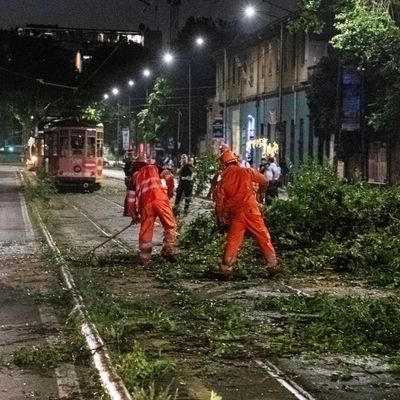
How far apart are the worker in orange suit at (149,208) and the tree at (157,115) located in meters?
59.7

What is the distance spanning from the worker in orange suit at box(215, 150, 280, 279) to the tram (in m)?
26.9

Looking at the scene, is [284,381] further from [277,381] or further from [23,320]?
[23,320]

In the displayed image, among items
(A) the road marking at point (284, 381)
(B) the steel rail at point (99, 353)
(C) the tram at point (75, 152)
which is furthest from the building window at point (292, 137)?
(A) the road marking at point (284, 381)

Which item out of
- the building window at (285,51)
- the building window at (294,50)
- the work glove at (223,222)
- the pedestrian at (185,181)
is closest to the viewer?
the work glove at (223,222)

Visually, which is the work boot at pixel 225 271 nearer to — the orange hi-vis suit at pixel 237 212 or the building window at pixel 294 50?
the orange hi-vis suit at pixel 237 212

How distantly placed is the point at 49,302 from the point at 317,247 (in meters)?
5.56

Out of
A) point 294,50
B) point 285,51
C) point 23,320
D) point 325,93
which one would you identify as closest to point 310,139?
point 325,93

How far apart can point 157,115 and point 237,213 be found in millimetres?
62687

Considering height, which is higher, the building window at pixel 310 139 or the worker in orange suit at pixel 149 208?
the building window at pixel 310 139

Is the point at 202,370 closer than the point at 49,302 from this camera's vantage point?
Yes

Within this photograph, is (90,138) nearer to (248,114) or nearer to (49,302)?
(248,114)

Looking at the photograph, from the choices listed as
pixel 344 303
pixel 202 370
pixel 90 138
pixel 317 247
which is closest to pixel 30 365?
pixel 202 370

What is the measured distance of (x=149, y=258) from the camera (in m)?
14.1

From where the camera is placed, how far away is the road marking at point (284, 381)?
6605mm
